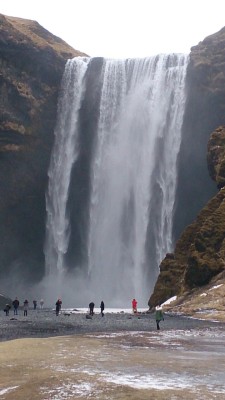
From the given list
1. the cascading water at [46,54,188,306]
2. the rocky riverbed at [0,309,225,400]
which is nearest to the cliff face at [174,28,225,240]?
the cascading water at [46,54,188,306]

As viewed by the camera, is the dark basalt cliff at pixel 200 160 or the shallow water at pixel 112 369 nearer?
the shallow water at pixel 112 369

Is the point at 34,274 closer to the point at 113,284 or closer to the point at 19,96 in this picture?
the point at 113,284

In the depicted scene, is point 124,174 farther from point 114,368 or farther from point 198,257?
point 114,368

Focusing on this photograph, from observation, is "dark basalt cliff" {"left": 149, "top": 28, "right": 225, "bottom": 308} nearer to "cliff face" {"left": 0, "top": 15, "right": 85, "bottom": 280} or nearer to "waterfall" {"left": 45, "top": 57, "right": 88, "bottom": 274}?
"waterfall" {"left": 45, "top": 57, "right": 88, "bottom": 274}

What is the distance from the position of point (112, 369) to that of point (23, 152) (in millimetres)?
66176

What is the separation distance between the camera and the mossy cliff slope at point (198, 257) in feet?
142

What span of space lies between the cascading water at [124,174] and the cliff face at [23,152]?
7.07 ft

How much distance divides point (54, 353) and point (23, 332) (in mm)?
10310

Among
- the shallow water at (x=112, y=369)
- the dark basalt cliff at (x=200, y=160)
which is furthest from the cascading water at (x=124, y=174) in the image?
the shallow water at (x=112, y=369)

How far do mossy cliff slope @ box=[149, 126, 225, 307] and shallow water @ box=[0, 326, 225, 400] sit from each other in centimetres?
2166

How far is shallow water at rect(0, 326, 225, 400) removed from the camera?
1072 cm

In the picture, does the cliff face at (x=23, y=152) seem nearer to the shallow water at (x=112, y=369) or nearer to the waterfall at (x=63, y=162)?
the waterfall at (x=63, y=162)

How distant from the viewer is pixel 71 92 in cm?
8100

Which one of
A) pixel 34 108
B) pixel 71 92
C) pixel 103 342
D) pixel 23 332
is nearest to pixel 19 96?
pixel 34 108
